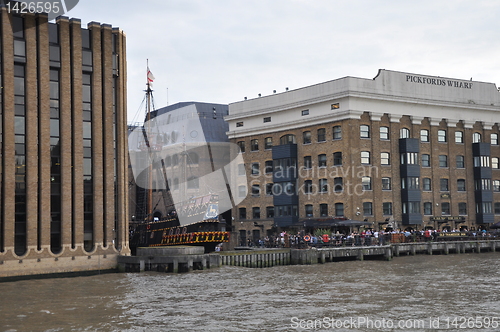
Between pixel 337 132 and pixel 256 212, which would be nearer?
pixel 337 132

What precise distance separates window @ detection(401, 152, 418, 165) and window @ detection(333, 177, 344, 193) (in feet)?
23.5

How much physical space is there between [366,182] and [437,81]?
14713 millimetres

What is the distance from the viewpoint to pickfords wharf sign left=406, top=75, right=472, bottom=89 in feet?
226

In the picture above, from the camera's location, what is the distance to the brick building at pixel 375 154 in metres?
65.6

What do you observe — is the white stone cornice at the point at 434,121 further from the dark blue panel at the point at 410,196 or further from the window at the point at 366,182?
the window at the point at 366,182

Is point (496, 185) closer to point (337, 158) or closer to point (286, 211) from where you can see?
point (337, 158)

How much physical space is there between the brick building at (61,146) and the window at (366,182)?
87.1 feet

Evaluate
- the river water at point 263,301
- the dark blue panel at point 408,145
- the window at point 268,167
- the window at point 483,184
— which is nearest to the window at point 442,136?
the dark blue panel at point 408,145

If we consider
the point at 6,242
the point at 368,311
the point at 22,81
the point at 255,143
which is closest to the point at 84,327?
the point at 368,311

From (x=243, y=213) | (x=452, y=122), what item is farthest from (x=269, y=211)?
(x=452, y=122)

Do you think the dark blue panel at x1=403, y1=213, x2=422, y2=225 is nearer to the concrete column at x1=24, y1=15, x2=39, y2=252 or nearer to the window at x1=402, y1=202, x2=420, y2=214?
the window at x1=402, y1=202, x2=420, y2=214

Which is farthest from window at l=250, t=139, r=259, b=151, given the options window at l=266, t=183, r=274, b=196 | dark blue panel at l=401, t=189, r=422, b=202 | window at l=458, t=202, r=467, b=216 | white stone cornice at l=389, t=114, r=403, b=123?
window at l=458, t=202, r=467, b=216

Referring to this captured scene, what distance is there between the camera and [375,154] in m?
66.2

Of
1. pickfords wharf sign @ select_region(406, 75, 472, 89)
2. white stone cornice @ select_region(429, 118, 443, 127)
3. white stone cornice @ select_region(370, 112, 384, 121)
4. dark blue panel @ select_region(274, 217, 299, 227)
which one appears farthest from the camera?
white stone cornice @ select_region(429, 118, 443, 127)
